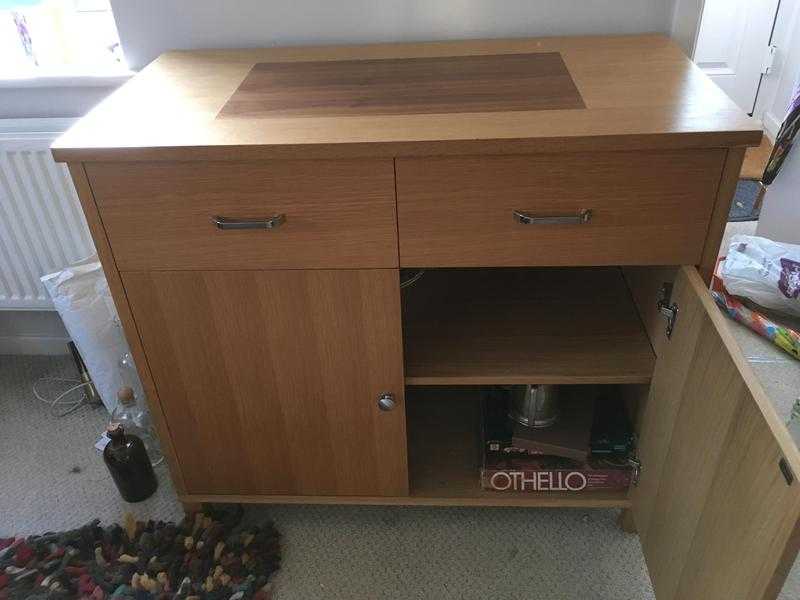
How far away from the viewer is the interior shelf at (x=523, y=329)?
1.13 metres

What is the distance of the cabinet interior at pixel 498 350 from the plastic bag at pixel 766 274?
0.63m

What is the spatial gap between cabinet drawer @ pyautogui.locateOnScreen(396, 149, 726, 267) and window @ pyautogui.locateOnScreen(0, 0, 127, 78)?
0.90 metres

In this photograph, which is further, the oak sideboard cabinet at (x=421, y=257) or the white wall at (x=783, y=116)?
the white wall at (x=783, y=116)

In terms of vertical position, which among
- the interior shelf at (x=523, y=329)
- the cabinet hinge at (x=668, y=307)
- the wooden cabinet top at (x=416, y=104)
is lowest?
the interior shelf at (x=523, y=329)

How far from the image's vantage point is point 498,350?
1174mm

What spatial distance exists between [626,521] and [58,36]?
5.13 feet

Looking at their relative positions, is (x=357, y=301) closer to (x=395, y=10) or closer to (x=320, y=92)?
(x=320, y=92)

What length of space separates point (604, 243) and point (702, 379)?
23 centimetres

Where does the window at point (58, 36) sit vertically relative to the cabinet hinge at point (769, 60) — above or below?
above

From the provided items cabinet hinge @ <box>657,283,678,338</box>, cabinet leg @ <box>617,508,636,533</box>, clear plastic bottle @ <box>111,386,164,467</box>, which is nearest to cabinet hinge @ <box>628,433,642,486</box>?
cabinet leg @ <box>617,508,636,533</box>

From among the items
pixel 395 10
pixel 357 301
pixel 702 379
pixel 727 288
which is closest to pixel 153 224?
pixel 357 301

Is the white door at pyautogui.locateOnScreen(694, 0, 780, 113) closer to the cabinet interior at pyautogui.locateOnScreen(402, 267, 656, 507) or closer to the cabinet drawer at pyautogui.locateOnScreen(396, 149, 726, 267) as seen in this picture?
the cabinet interior at pyautogui.locateOnScreen(402, 267, 656, 507)

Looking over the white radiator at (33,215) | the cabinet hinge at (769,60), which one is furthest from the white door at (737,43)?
the white radiator at (33,215)

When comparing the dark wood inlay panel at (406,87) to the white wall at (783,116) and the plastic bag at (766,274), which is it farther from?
the white wall at (783,116)
